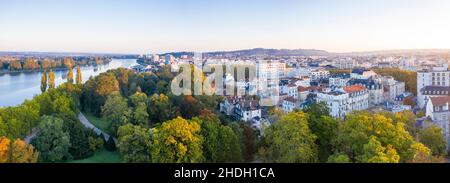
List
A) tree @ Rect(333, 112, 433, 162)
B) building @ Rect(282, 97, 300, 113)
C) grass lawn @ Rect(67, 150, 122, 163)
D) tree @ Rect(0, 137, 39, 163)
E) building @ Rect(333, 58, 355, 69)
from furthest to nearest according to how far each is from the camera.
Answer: building @ Rect(333, 58, 355, 69)
building @ Rect(282, 97, 300, 113)
grass lawn @ Rect(67, 150, 122, 163)
tree @ Rect(0, 137, 39, 163)
tree @ Rect(333, 112, 433, 162)

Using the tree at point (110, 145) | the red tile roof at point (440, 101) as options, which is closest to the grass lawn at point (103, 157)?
the tree at point (110, 145)

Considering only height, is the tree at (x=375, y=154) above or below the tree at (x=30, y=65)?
below

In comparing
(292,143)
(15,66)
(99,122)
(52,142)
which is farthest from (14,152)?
(15,66)

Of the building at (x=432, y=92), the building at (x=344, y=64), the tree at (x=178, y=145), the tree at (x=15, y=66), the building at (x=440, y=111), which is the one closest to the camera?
the tree at (x=178, y=145)

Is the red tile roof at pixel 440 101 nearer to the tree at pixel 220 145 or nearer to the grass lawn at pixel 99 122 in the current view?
the tree at pixel 220 145

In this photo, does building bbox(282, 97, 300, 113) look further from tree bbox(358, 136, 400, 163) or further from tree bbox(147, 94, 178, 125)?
tree bbox(358, 136, 400, 163)

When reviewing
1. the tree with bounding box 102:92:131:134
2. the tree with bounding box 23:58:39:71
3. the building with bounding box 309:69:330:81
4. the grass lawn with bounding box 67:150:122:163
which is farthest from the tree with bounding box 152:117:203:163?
the tree with bounding box 23:58:39:71

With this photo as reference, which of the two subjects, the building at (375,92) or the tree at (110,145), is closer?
the tree at (110,145)
